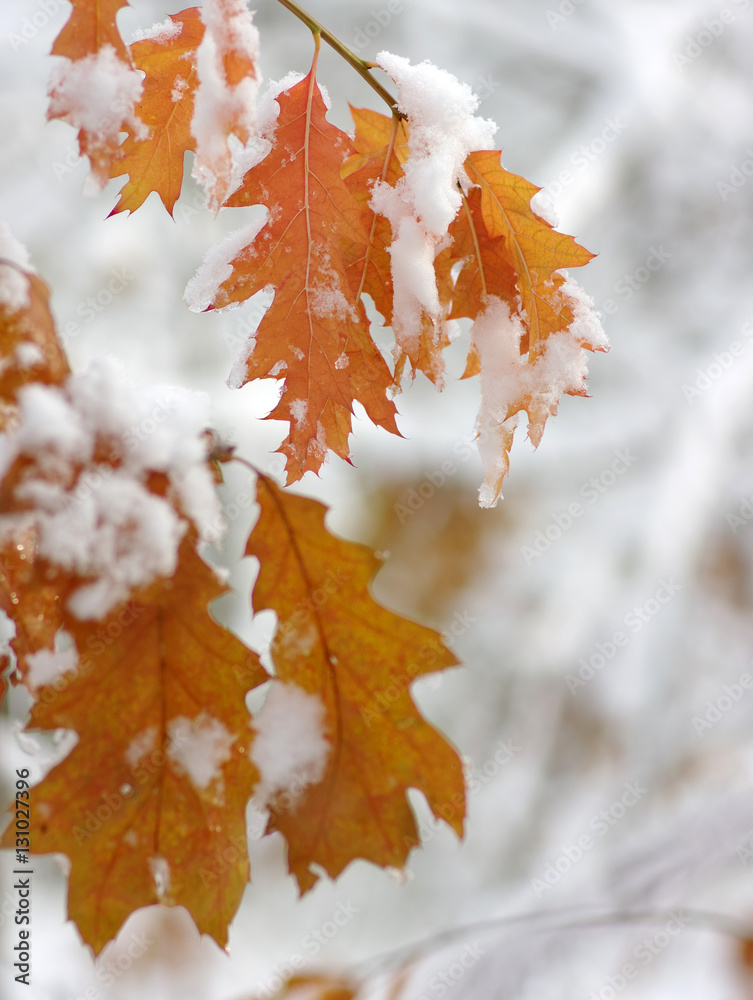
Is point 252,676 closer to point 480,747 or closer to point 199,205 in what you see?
point 199,205

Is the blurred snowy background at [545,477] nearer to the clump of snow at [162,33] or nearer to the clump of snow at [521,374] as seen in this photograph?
the clump of snow at [162,33]

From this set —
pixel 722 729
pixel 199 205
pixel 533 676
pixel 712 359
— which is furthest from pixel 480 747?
pixel 199 205

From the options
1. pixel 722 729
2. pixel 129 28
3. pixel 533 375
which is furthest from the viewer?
pixel 722 729

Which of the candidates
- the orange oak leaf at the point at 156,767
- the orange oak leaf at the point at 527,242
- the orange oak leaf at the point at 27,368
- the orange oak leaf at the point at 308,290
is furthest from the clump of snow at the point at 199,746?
the orange oak leaf at the point at 527,242

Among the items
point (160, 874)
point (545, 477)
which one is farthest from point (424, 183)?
point (545, 477)

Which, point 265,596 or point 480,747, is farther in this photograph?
point 480,747
